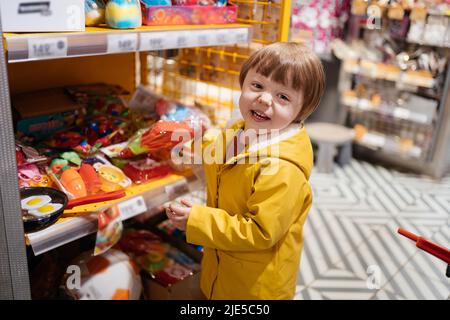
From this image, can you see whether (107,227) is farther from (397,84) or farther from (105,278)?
(397,84)


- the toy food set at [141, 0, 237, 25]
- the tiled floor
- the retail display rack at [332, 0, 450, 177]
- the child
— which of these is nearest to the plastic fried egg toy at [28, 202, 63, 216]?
the child

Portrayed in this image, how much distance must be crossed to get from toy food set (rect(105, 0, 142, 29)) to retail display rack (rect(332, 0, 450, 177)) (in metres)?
2.79

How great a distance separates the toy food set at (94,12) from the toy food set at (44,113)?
1.47 ft

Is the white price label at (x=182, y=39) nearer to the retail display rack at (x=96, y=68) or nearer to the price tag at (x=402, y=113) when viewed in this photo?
the retail display rack at (x=96, y=68)

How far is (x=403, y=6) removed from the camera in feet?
11.3

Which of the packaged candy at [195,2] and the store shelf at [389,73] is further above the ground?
the packaged candy at [195,2]

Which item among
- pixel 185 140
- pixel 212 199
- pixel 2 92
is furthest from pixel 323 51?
pixel 2 92

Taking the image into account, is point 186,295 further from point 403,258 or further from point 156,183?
point 403,258

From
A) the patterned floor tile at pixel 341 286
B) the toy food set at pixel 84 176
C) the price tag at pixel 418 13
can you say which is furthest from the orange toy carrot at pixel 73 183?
the price tag at pixel 418 13

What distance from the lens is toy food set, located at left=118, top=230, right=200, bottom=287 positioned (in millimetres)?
1743

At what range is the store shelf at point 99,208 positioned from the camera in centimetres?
119

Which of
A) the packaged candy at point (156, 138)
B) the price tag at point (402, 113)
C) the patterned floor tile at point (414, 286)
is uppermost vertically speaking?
the packaged candy at point (156, 138)

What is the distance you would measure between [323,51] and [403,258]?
2.02m

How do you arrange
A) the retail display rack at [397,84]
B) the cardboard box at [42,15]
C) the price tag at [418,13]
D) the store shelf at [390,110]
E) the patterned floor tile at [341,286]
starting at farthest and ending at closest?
the store shelf at [390,110] < the retail display rack at [397,84] < the price tag at [418,13] < the patterned floor tile at [341,286] < the cardboard box at [42,15]
